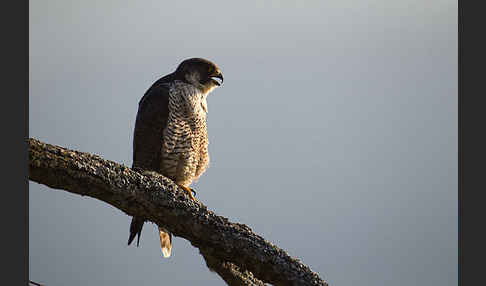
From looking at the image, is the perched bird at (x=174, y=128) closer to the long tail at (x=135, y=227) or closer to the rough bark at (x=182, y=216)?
the long tail at (x=135, y=227)

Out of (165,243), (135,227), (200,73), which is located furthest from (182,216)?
(200,73)

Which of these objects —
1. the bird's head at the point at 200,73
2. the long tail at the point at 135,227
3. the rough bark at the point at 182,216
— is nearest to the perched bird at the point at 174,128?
the bird's head at the point at 200,73

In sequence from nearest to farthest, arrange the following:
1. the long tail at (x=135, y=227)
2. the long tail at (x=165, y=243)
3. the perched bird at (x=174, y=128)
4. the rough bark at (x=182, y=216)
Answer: the rough bark at (x=182, y=216)
the long tail at (x=135, y=227)
the perched bird at (x=174, y=128)
the long tail at (x=165, y=243)

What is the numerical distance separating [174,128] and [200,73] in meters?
0.50

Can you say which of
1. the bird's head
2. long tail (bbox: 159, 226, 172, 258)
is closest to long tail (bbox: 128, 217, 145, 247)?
long tail (bbox: 159, 226, 172, 258)

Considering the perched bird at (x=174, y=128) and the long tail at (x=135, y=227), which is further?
the perched bird at (x=174, y=128)

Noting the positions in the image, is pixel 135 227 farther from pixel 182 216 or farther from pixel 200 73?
pixel 200 73

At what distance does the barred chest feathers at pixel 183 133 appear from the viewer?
3209 millimetres

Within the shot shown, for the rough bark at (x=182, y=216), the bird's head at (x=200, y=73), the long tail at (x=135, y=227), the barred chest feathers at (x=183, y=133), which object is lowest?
the rough bark at (x=182, y=216)

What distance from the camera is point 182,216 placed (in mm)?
2068

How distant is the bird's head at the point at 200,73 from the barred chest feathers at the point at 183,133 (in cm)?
7

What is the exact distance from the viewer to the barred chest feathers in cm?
321

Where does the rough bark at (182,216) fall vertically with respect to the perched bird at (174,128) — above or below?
below
